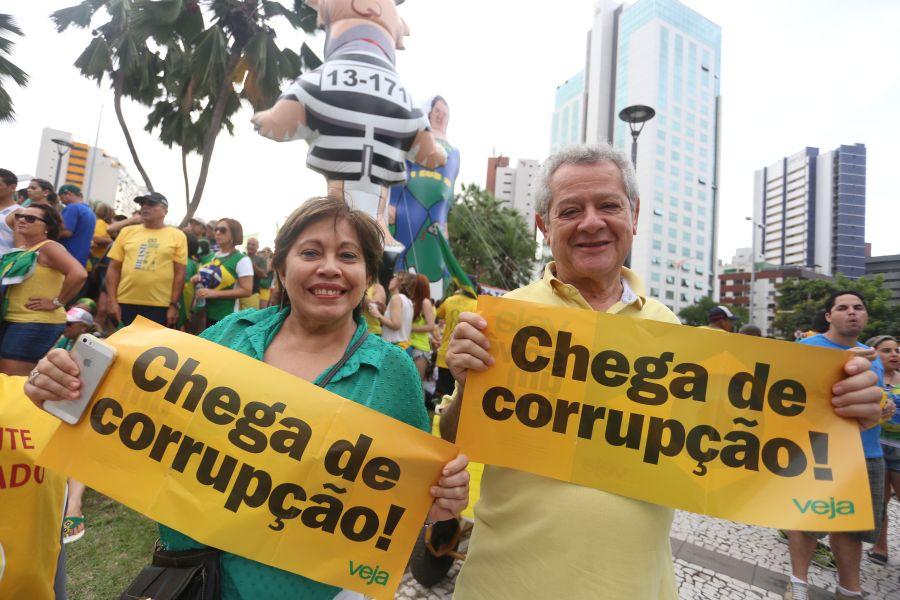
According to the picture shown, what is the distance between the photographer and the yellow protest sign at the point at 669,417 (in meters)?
1.21

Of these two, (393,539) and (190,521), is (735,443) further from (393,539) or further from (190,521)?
(190,521)

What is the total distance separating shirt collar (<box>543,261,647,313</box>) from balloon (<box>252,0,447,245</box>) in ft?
14.7

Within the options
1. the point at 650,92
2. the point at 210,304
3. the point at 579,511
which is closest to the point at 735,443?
the point at 579,511

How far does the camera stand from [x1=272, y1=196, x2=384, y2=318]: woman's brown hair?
1463 millimetres

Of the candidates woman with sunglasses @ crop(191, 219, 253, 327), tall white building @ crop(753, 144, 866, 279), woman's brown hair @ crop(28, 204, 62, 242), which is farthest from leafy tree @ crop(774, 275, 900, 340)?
tall white building @ crop(753, 144, 866, 279)

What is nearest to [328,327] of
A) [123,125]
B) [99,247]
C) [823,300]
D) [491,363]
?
[491,363]

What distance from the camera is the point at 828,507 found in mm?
1195

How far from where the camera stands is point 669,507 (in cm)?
128

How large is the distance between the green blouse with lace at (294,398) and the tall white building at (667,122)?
275 ft

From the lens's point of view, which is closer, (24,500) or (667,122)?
(24,500)

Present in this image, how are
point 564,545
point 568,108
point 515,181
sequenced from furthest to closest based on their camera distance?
point 515,181 < point 568,108 < point 564,545

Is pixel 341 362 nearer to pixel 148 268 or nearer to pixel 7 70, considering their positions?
pixel 148 268

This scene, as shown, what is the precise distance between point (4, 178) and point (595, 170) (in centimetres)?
514

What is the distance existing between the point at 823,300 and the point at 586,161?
4284 centimetres
